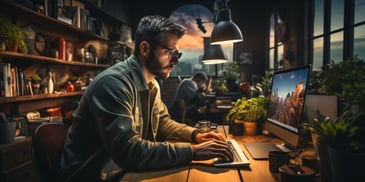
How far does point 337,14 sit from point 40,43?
3695mm

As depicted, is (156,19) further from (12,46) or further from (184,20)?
(184,20)

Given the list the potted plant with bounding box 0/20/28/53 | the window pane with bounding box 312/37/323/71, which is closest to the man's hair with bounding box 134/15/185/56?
the potted plant with bounding box 0/20/28/53

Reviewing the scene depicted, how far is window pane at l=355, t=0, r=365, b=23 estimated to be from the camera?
2.95 m

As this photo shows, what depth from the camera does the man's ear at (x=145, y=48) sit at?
4.86ft

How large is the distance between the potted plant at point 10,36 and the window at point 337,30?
3389mm

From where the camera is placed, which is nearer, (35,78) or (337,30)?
(35,78)

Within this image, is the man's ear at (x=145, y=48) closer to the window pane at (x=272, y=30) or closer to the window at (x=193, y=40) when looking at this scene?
the window pane at (x=272, y=30)

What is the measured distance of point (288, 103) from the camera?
1378 millimetres

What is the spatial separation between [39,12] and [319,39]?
3.73 metres

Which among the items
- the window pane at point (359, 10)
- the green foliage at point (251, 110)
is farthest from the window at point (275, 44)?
the green foliage at point (251, 110)

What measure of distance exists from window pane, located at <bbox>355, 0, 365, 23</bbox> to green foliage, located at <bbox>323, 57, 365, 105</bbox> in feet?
7.09

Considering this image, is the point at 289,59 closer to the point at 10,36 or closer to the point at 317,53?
the point at 317,53

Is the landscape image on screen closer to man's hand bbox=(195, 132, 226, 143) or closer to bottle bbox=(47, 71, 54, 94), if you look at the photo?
man's hand bbox=(195, 132, 226, 143)

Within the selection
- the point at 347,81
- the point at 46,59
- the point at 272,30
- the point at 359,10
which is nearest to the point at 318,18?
the point at 359,10
